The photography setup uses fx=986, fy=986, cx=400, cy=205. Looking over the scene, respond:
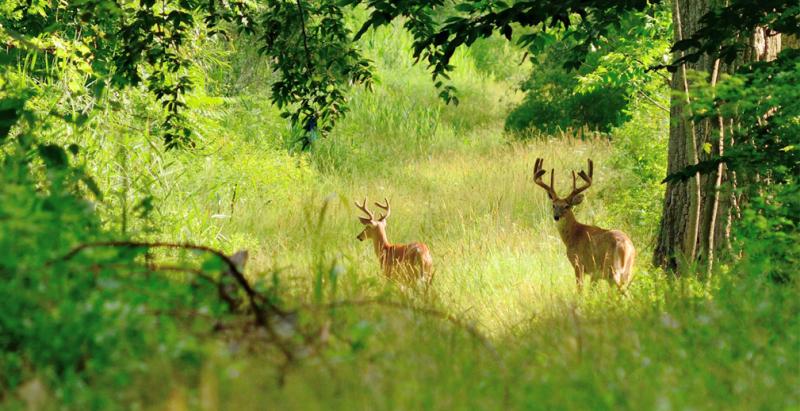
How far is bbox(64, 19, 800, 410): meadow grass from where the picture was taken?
10.7ft

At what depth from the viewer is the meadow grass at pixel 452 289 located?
129 inches

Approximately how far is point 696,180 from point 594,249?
4.07ft

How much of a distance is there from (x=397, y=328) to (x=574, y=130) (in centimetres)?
1599

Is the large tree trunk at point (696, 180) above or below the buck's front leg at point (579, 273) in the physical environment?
above

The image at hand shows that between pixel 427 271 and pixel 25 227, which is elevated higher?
pixel 25 227

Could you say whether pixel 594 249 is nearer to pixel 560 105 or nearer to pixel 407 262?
pixel 407 262


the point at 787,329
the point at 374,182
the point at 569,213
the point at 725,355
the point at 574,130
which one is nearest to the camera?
the point at 725,355

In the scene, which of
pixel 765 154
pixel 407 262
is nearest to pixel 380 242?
pixel 407 262

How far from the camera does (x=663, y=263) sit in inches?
364

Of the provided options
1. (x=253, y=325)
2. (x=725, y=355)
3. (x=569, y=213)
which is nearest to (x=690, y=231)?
(x=569, y=213)

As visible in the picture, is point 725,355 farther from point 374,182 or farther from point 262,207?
point 374,182

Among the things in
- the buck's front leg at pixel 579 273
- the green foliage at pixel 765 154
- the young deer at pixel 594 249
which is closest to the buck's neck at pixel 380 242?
the young deer at pixel 594 249

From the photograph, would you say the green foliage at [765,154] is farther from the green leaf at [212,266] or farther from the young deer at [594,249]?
the green leaf at [212,266]

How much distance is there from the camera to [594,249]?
908 cm
